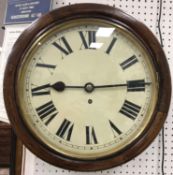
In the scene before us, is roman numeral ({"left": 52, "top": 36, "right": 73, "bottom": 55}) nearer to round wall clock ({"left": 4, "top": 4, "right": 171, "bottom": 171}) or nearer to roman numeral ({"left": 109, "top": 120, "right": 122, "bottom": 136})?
round wall clock ({"left": 4, "top": 4, "right": 171, "bottom": 171})

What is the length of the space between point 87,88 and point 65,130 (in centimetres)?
12

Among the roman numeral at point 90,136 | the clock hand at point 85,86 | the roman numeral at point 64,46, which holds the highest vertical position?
the roman numeral at point 64,46

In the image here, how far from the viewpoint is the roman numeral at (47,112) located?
2.75 ft

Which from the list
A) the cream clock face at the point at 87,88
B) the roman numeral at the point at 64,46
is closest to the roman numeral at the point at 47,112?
the cream clock face at the point at 87,88

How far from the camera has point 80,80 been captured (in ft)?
2.80

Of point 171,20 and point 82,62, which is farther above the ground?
point 171,20

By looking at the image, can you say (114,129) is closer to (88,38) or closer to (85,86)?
(85,86)

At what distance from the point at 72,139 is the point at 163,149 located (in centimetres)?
30

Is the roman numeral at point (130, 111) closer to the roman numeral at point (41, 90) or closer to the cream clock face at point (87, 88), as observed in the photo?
the cream clock face at point (87, 88)

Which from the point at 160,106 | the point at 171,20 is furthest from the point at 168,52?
the point at 160,106

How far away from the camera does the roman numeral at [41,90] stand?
0.84 metres

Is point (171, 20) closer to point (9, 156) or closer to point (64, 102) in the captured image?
point (64, 102)

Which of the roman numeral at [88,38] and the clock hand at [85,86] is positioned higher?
→ the roman numeral at [88,38]

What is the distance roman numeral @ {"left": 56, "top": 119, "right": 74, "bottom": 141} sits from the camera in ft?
2.74
